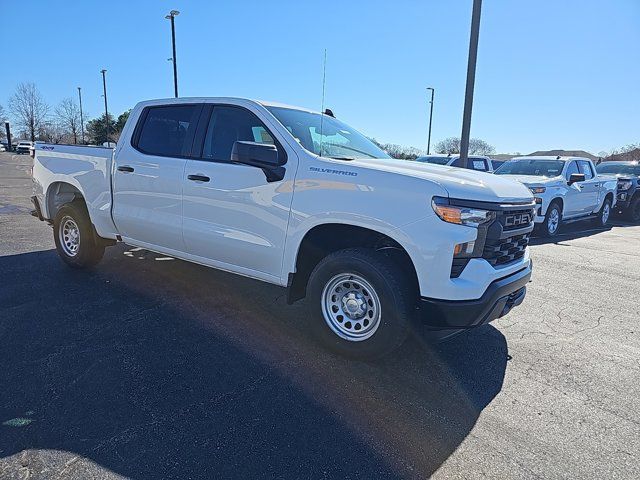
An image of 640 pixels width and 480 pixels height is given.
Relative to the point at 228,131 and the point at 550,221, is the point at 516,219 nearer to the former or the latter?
the point at 228,131

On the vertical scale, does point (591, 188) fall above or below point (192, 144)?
below

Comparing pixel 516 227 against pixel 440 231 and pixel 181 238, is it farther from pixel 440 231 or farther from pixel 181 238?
pixel 181 238

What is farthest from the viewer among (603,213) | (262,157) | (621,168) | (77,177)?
(621,168)

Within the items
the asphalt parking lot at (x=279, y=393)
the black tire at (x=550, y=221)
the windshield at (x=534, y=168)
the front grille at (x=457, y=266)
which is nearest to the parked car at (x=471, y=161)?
the windshield at (x=534, y=168)

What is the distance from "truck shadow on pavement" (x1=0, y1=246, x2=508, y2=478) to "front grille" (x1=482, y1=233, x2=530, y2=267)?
88cm

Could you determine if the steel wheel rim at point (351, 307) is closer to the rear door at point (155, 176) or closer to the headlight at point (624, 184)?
the rear door at point (155, 176)

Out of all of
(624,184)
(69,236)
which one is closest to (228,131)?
(69,236)

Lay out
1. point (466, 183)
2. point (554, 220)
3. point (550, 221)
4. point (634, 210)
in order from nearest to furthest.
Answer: point (466, 183) → point (550, 221) → point (554, 220) → point (634, 210)

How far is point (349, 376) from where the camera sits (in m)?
3.33

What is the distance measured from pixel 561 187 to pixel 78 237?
9678 mm

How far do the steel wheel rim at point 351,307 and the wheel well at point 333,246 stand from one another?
32 cm

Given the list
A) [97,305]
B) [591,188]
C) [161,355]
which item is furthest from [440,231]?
[591,188]

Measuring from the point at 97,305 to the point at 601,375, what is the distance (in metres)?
→ 4.62

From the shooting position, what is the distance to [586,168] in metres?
11.5
